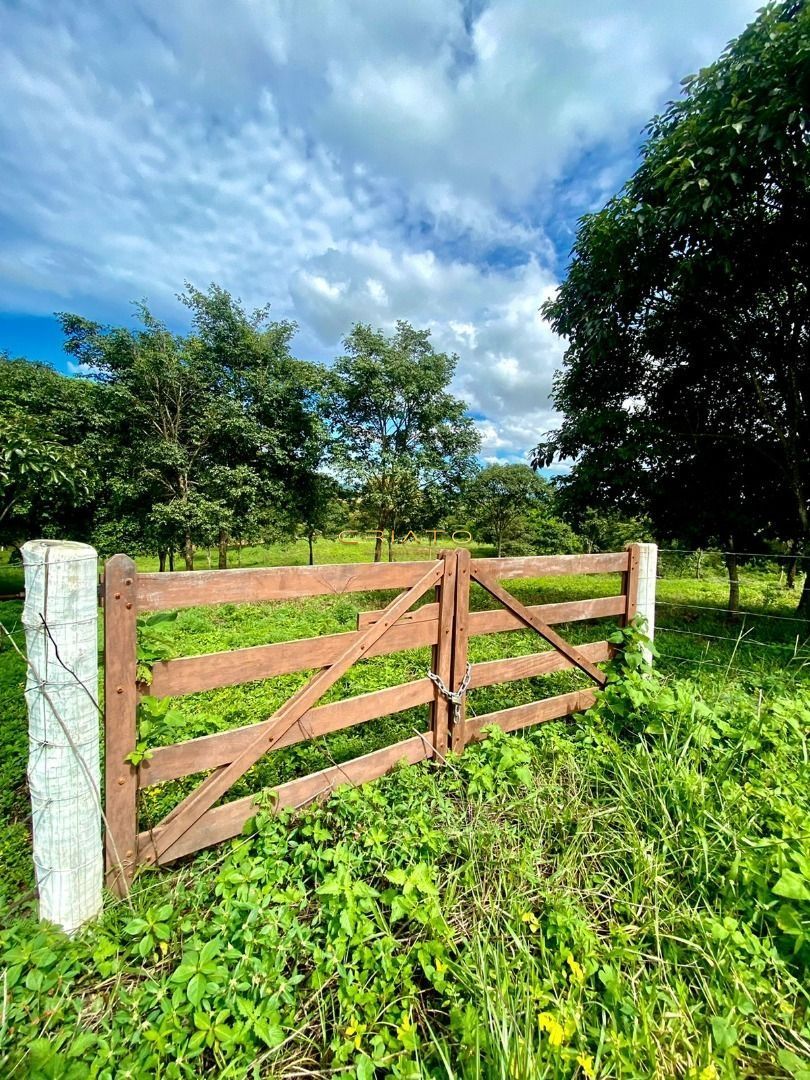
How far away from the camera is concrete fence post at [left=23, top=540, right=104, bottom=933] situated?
1.51 metres

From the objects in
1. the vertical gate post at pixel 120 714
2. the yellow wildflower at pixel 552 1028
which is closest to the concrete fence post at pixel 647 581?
the yellow wildflower at pixel 552 1028

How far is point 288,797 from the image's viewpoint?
2062mm

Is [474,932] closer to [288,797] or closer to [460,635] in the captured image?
[288,797]

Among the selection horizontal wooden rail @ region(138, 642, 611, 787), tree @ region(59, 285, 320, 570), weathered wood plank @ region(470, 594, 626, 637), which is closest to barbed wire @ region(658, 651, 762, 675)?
weathered wood plank @ region(470, 594, 626, 637)

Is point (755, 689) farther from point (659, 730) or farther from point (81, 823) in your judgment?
point (81, 823)

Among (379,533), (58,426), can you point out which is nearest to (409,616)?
(58,426)

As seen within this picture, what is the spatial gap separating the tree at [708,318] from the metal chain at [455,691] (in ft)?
15.9

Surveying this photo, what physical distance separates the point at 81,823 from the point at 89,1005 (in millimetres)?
529

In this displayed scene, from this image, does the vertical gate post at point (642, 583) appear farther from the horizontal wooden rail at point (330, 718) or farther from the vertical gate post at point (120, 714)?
the vertical gate post at point (120, 714)

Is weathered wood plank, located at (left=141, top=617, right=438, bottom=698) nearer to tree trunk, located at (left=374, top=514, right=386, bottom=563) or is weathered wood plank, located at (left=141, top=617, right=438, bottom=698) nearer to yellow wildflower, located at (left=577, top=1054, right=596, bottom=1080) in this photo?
yellow wildflower, located at (left=577, top=1054, right=596, bottom=1080)

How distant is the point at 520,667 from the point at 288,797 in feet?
5.44

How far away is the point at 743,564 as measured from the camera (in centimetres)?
859

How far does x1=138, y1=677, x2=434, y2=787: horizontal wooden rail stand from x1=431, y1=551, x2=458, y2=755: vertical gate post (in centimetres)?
9

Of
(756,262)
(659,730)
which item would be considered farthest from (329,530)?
(659,730)
